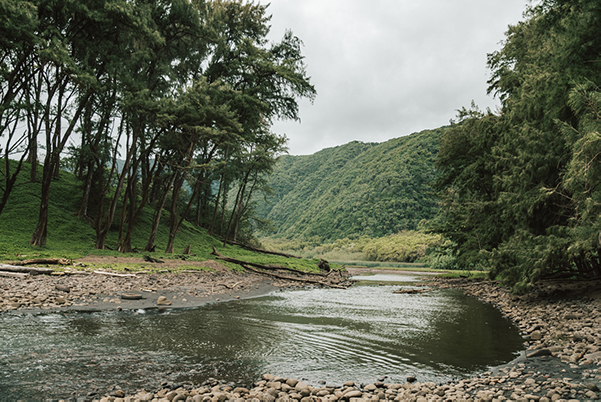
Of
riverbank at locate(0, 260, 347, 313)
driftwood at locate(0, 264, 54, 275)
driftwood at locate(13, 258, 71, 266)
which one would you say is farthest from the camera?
driftwood at locate(13, 258, 71, 266)

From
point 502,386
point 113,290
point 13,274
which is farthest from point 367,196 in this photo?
point 502,386

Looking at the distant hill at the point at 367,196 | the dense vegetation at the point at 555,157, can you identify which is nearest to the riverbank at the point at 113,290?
the dense vegetation at the point at 555,157

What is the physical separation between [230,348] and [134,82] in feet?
55.0

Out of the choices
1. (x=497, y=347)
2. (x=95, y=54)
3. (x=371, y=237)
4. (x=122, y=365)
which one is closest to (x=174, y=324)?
(x=122, y=365)

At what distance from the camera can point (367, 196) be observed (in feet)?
291

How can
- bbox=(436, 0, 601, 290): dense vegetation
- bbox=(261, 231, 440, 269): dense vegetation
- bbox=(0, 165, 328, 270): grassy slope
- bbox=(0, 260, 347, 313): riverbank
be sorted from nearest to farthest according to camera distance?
bbox=(436, 0, 601, 290): dense vegetation < bbox=(0, 260, 347, 313): riverbank < bbox=(0, 165, 328, 270): grassy slope < bbox=(261, 231, 440, 269): dense vegetation

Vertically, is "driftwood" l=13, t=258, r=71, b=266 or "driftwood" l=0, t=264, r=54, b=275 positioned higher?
"driftwood" l=13, t=258, r=71, b=266

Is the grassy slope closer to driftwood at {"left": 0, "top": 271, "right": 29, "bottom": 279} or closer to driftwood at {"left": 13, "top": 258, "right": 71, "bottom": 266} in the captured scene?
driftwood at {"left": 13, "top": 258, "right": 71, "bottom": 266}

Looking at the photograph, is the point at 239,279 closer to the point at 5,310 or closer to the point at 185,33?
the point at 5,310

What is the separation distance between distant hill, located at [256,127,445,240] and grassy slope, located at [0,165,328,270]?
107 feet

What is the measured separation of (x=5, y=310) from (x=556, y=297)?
50.3 feet

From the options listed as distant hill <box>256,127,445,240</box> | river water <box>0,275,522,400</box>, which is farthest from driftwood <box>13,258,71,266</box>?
distant hill <box>256,127,445,240</box>

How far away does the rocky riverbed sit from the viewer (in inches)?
166

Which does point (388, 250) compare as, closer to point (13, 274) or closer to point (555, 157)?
point (555, 157)
